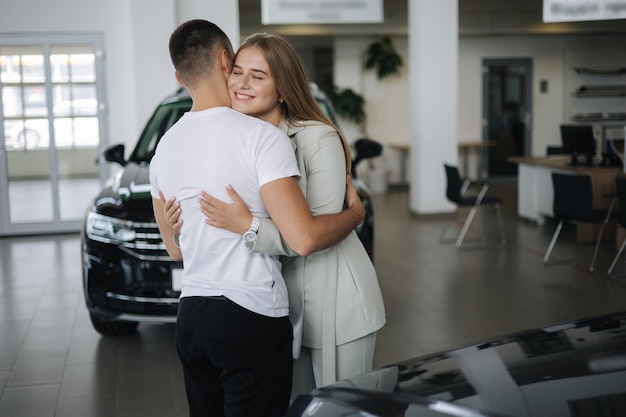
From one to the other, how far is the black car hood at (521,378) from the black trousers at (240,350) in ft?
0.86

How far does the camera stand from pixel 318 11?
835 cm

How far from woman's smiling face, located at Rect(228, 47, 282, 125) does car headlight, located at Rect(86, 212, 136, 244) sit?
2.25 metres

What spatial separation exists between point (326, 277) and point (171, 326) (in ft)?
10.4

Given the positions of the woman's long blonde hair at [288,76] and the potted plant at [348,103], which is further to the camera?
the potted plant at [348,103]

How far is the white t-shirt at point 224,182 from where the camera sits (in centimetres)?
173

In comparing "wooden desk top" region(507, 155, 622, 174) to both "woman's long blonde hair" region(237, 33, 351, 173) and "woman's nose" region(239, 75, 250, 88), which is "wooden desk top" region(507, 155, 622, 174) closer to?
"woman's long blonde hair" region(237, 33, 351, 173)

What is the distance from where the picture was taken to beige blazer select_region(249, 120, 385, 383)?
6.25ft

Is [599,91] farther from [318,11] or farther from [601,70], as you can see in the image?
[318,11]

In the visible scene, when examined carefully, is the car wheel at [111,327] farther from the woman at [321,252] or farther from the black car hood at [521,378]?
the black car hood at [521,378]

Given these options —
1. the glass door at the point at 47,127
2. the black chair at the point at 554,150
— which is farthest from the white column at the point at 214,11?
the black chair at the point at 554,150

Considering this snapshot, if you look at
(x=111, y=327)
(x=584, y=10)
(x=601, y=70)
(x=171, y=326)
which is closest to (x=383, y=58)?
(x=601, y=70)

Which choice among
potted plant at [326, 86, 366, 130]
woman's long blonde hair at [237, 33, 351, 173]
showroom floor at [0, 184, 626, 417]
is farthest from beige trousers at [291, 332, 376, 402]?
potted plant at [326, 86, 366, 130]

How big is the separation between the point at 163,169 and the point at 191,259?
23 cm

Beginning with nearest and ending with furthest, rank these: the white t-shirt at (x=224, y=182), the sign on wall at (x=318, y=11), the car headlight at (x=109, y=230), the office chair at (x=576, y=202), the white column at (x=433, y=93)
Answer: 1. the white t-shirt at (x=224, y=182)
2. the car headlight at (x=109, y=230)
3. the office chair at (x=576, y=202)
4. the sign on wall at (x=318, y=11)
5. the white column at (x=433, y=93)
